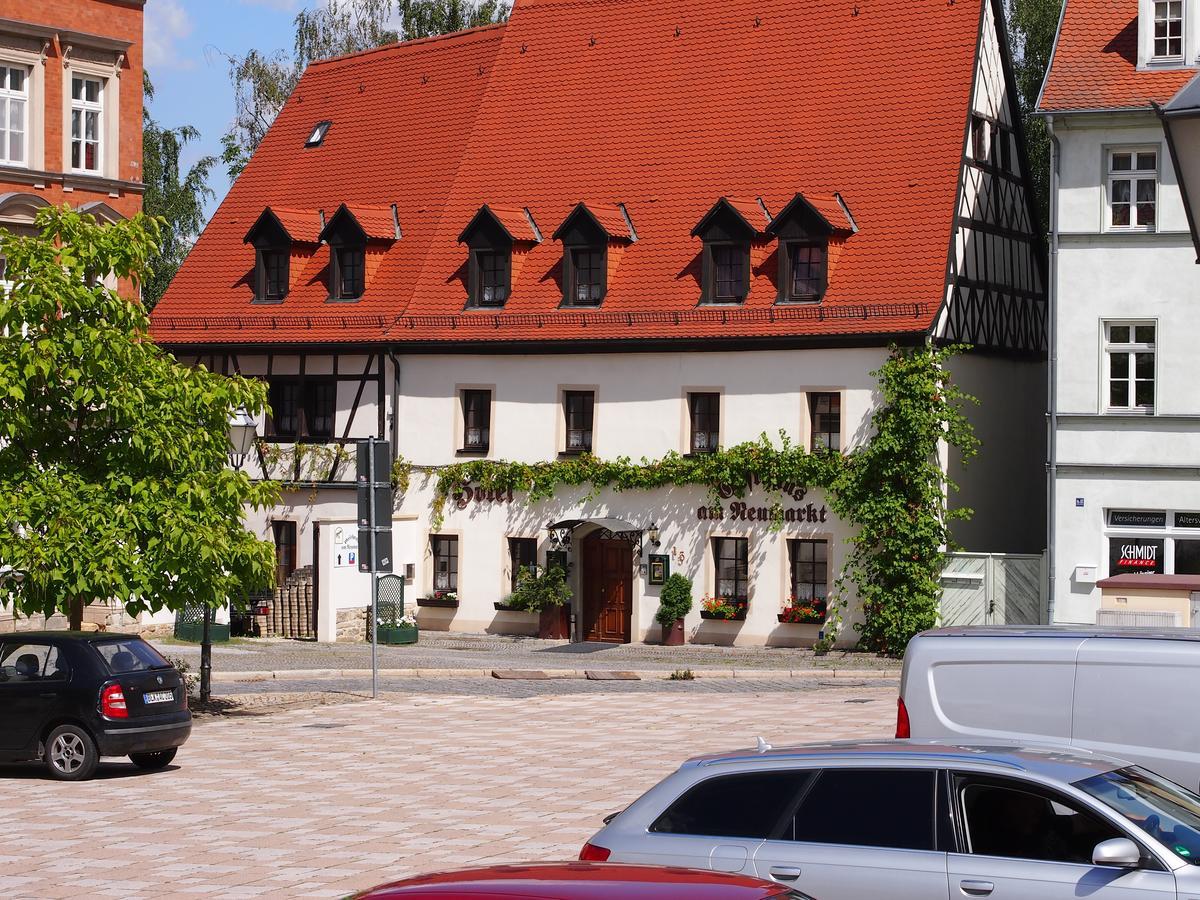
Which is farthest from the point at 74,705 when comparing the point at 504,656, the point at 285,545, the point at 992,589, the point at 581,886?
the point at 285,545

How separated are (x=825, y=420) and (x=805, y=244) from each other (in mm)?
3456

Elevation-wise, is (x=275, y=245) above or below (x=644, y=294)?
above

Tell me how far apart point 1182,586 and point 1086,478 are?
764cm

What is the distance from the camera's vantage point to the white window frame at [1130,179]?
108 ft

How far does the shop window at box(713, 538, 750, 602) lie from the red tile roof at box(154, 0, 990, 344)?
160 inches

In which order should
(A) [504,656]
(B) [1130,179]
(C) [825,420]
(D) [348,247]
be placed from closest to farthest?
(B) [1130,179] < (A) [504,656] < (C) [825,420] < (D) [348,247]

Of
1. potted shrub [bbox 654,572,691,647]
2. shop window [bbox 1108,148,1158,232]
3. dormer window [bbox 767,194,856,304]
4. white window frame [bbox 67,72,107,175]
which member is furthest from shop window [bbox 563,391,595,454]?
shop window [bbox 1108,148,1158,232]

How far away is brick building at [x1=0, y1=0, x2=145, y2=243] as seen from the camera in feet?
109

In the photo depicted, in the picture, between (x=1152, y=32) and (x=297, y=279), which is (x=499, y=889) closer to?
(x=1152, y=32)

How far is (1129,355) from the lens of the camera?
33.0 metres

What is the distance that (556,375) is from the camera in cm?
3775

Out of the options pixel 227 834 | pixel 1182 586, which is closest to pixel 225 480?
pixel 227 834

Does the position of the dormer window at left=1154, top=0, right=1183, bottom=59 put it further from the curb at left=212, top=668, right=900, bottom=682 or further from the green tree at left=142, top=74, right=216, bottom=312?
the green tree at left=142, top=74, right=216, bottom=312

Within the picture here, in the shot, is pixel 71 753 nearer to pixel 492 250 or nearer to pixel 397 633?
pixel 397 633
